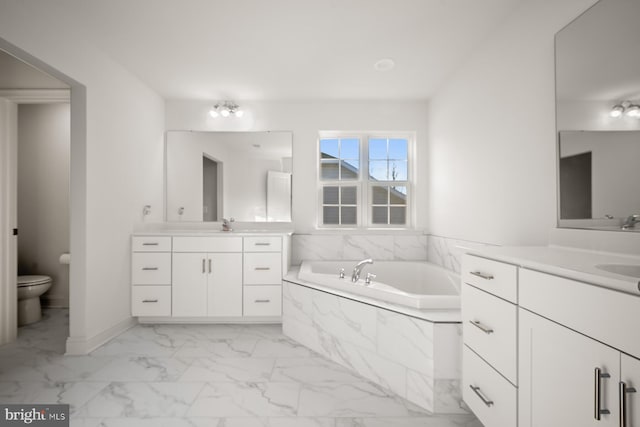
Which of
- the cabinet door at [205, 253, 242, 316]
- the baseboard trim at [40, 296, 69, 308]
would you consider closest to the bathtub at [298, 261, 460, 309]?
the cabinet door at [205, 253, 242, 316]

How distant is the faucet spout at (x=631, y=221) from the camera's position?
4.06ft

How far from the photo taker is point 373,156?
12.0ft

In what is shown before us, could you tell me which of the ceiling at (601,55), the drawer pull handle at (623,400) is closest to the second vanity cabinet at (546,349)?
the drawer pull handle at (623,400)

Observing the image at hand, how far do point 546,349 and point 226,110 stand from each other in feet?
11.0

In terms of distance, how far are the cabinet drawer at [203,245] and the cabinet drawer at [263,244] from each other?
0.25 feet

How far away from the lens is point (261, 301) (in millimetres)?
2924

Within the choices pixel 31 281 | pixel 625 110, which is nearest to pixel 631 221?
pixel 625 110

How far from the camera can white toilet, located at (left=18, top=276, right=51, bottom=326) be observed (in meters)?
2.91

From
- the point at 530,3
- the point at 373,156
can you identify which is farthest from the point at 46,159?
the point at 530,3

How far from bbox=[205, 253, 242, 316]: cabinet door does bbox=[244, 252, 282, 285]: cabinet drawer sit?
7cm

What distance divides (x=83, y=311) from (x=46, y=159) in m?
2.07

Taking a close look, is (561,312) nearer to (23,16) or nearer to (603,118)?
(603,118)

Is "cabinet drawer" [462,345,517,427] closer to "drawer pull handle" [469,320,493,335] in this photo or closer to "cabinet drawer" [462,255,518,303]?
"drawer pull handle" [469,320,493,335]

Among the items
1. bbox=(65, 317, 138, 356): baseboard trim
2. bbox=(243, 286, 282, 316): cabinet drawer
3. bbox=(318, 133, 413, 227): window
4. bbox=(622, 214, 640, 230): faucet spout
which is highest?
bbox=(318, 133, 413, 227): window
